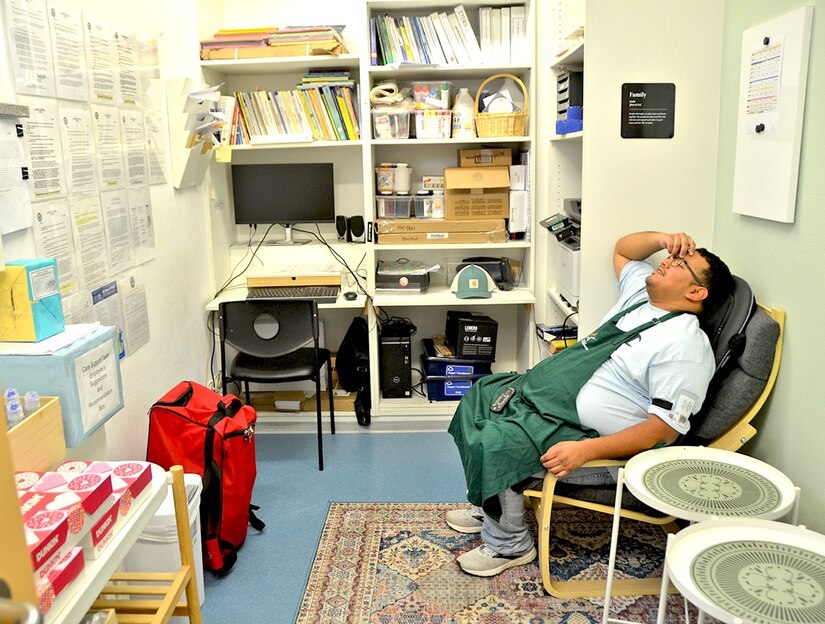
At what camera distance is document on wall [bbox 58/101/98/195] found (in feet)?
7.50

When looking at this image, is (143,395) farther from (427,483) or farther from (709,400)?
(709,400)

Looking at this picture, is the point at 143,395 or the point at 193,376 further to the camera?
the point at 193,376

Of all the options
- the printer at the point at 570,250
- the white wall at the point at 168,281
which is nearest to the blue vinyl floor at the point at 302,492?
the white wall at the point at 168,281

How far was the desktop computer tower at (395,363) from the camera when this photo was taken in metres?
3.77

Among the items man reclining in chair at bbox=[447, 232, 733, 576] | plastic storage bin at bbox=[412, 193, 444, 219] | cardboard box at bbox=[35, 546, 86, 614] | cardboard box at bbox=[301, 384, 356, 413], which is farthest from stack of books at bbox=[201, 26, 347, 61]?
cardboard box at bbox=[35, 546, 86, 614]

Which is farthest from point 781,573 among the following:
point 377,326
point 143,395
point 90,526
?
point 377,326

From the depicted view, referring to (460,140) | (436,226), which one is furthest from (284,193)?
(460,140)

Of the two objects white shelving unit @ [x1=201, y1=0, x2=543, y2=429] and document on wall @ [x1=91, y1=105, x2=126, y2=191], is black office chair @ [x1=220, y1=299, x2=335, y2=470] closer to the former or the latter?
white shelving unit @ [x1=201, y1=0, x2=543, y2=429]

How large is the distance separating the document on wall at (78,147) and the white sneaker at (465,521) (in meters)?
1.77

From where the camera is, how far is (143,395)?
113 inches

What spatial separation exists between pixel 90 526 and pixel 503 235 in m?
2.68

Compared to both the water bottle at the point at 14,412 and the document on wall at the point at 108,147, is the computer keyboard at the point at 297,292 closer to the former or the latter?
the document on wall at the point at 108,147

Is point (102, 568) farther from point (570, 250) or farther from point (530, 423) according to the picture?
point (570, 250)

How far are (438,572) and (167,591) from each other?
0.99m
